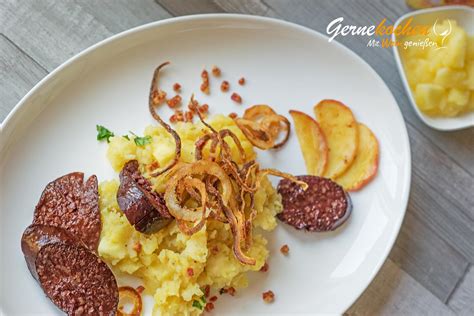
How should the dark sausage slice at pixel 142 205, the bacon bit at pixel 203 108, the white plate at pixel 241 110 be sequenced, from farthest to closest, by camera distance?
the bacon bit at pixel 203 108 < the white plate at pixel 241 110 < the dark sausage slice at pixel 142 205

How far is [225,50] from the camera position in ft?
9.63

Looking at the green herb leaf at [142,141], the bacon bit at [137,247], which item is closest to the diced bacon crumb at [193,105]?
the green herb leaf at [142,141]

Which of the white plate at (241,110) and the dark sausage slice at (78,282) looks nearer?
the dark sausage slice at (78,282)

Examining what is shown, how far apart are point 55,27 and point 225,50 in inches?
32.7

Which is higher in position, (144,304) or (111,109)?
(111,109)

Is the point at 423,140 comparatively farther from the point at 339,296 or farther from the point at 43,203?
the point at 43,203

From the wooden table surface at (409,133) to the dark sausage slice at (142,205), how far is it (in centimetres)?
75

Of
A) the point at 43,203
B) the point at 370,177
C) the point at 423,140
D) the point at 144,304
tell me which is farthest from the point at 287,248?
the point at 43,203

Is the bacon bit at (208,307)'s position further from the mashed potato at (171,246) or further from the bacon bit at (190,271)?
the bacon bit at (190,271)

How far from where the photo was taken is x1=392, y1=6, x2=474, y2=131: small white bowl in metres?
2.96

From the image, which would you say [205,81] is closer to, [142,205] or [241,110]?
[241,110]

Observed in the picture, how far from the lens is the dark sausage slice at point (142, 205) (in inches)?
101

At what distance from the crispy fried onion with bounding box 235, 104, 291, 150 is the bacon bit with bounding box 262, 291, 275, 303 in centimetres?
69

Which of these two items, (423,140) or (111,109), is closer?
(111,109)
